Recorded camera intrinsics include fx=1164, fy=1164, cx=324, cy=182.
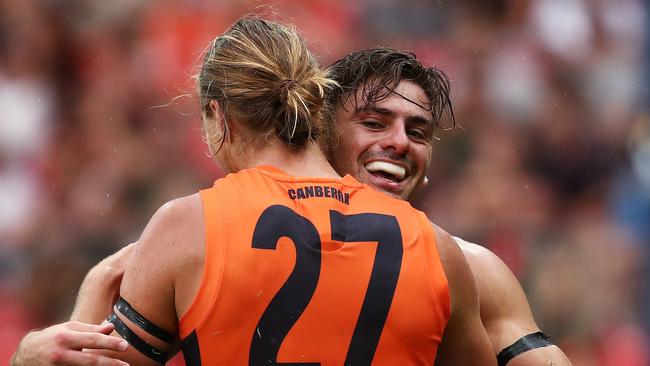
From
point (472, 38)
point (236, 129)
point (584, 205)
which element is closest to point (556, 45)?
point (472, 38)

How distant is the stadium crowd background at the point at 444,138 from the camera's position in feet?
23.2

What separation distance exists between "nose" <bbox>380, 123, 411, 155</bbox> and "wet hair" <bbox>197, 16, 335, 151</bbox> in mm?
585

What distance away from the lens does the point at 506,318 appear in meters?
3.66

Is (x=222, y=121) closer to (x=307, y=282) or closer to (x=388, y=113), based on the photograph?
(x=307, y=282)

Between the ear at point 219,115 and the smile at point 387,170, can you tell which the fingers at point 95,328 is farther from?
the smile at point 387,170

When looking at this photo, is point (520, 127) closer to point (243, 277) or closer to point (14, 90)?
point (14, 90)

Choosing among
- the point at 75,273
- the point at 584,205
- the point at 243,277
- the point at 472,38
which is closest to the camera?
the point at 243,277

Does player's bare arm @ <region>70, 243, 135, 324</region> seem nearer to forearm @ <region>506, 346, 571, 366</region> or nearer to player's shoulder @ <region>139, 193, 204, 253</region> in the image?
player's shoulder @ <region>139, 193, 204, 253</region>

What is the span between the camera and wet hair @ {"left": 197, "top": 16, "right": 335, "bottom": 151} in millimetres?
3061

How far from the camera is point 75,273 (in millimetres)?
7059

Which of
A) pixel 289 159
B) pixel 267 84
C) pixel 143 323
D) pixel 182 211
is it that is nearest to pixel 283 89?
pixel 267 84

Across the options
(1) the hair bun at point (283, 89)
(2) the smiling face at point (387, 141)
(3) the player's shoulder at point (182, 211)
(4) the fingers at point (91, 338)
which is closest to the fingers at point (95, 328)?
(4) the fingers at point (91, 338)

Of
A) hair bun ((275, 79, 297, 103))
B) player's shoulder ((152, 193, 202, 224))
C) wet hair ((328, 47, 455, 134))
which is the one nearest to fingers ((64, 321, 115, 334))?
player's shoulder ((152, 193, 202, 224))

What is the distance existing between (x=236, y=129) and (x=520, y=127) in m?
4.81
